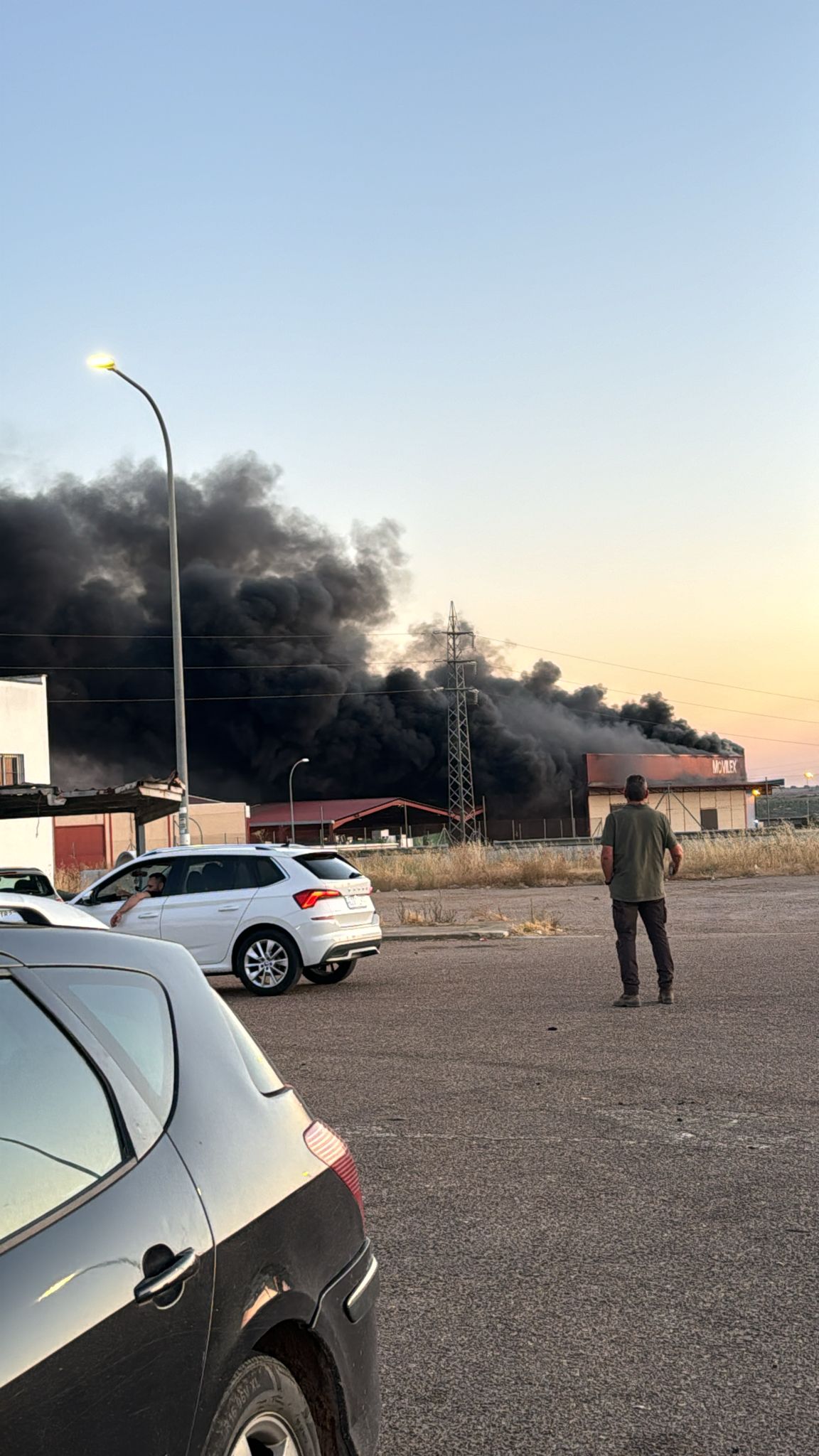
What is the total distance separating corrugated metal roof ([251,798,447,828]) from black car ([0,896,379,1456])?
79.2 meters

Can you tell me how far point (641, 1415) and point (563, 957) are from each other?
13.2 metres

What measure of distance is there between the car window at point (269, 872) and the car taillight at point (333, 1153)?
11292mm

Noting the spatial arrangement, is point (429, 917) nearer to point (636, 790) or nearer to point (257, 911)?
point (257, 911)

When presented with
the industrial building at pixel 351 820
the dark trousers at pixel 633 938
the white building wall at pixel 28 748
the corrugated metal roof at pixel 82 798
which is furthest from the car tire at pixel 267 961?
the industrial building at pixel 351 820

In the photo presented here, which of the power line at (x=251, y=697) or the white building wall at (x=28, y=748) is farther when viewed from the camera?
the power line at (x=251, y=697)

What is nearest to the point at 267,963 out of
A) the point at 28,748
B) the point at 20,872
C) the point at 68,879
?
the point at 20,872

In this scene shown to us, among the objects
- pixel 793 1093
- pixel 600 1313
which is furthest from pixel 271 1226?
pixel 793 1093

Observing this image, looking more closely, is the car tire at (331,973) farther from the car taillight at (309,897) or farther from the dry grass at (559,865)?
the dry grass at (559,865)

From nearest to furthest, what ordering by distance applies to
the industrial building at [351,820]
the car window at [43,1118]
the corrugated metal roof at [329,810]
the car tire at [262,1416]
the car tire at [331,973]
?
1. the car window at [43,1118]
2. the car tire at [262,1416]
3. the car tire at [331,973]
4. the industrial building at [351,820]
5. the corrugated metal roof at [329,810]

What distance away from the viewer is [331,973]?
15625 millimetres

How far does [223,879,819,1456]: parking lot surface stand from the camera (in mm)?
3723

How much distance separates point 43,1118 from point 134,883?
13557 mm

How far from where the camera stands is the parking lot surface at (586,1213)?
12.2ft

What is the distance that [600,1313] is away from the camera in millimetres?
4410
